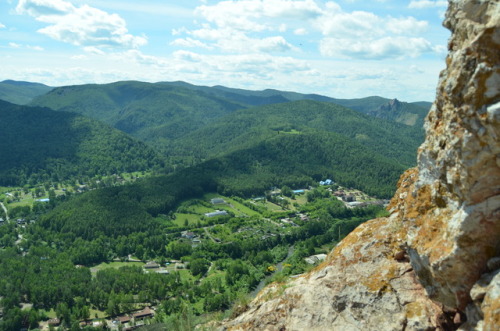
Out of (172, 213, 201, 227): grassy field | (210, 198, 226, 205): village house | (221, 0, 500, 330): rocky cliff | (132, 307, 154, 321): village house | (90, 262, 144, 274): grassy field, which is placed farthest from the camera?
(210, 198, 226, 205): village house

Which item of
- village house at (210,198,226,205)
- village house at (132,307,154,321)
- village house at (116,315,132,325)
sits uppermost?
village house at (210,198,226,205)

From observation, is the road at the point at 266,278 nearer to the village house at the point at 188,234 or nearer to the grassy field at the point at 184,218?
the village house at the point at 188,234

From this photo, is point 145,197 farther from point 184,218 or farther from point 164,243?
point 164,243

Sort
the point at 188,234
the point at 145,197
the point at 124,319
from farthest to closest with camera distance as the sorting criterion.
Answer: the point at 145,197 < the point at 188,234 < the point at 124,319

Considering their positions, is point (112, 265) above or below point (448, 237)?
below

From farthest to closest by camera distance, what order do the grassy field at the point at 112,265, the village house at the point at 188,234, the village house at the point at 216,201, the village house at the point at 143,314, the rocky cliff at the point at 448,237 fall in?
the village house at the point at 216,201 → the village house at the point at 188,234 → the grassy field at the point at 112,265 → the village house at the point at 143,314 → the rocky cliff at the point at 448,237

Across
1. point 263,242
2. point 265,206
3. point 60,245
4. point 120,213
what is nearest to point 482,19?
point 263,242

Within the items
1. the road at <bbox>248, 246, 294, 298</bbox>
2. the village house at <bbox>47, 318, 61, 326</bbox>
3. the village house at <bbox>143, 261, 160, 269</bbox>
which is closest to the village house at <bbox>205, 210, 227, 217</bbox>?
the road at <bbox>248, 246, 294, 298</bbox>

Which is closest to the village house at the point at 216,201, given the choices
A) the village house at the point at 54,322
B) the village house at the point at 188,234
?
the village house at the point at 188,234

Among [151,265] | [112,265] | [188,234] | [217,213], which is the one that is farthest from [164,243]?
[217,213]

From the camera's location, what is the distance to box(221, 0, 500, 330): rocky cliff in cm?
1080

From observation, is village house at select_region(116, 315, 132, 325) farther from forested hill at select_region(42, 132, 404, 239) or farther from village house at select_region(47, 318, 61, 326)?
forested hill at select_region(42, 132, 404, 239)

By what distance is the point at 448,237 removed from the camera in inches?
476

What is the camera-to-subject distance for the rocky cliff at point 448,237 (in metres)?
10.8
